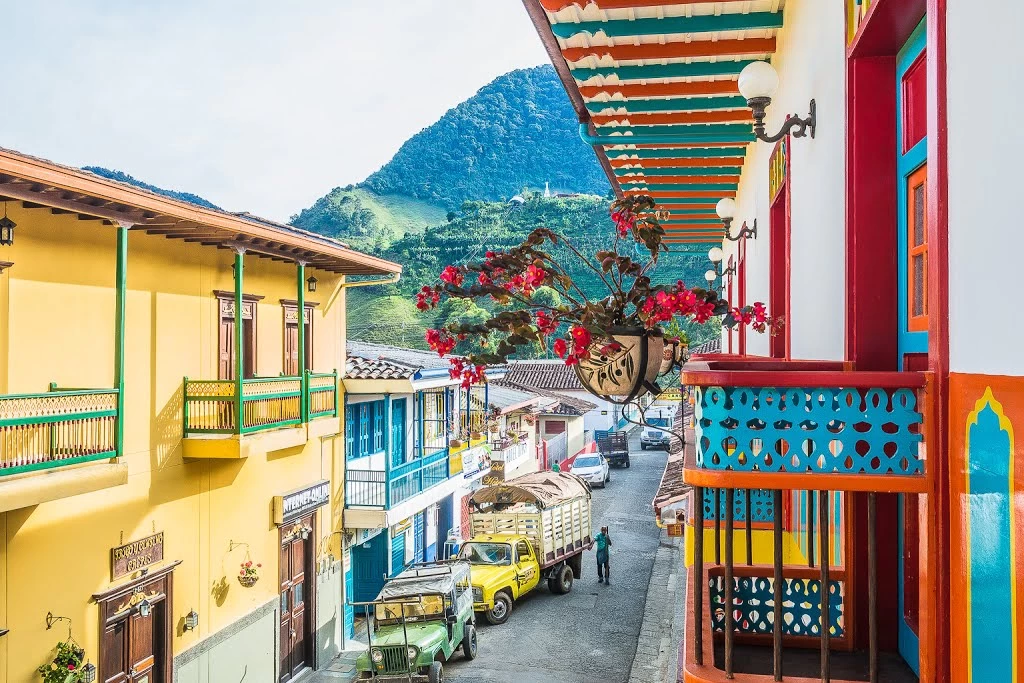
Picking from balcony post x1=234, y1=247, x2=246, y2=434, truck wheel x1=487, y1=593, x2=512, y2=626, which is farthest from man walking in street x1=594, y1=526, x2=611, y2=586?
balcony post x1=234, y1=247, x2=246, y2=434

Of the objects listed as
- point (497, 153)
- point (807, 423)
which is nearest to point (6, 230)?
point (807, 423)

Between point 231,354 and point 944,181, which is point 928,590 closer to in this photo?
point 944,181

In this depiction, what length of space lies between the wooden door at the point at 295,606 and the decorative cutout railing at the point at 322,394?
81.4 inches

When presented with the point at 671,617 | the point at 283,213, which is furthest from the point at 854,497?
the point at 283,213

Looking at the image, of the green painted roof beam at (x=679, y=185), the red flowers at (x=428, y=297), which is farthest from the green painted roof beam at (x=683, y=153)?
the red flowers at (x=428, y=297)

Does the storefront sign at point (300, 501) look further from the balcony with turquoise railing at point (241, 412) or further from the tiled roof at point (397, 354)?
the tiled roof at point (397, 354)

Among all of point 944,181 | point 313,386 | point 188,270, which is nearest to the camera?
point 944,181

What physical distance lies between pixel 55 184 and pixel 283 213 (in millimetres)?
111862

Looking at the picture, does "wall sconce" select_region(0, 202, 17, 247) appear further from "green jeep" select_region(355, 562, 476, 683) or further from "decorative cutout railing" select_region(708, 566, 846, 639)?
"green jeep" select_region(355, 562, 476, 683)

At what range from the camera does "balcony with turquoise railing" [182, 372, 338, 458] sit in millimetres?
10695

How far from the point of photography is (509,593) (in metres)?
16.9

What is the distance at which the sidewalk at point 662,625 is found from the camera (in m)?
13.0

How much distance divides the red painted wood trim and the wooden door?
390 inches

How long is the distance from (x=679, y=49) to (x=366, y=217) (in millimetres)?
102494
